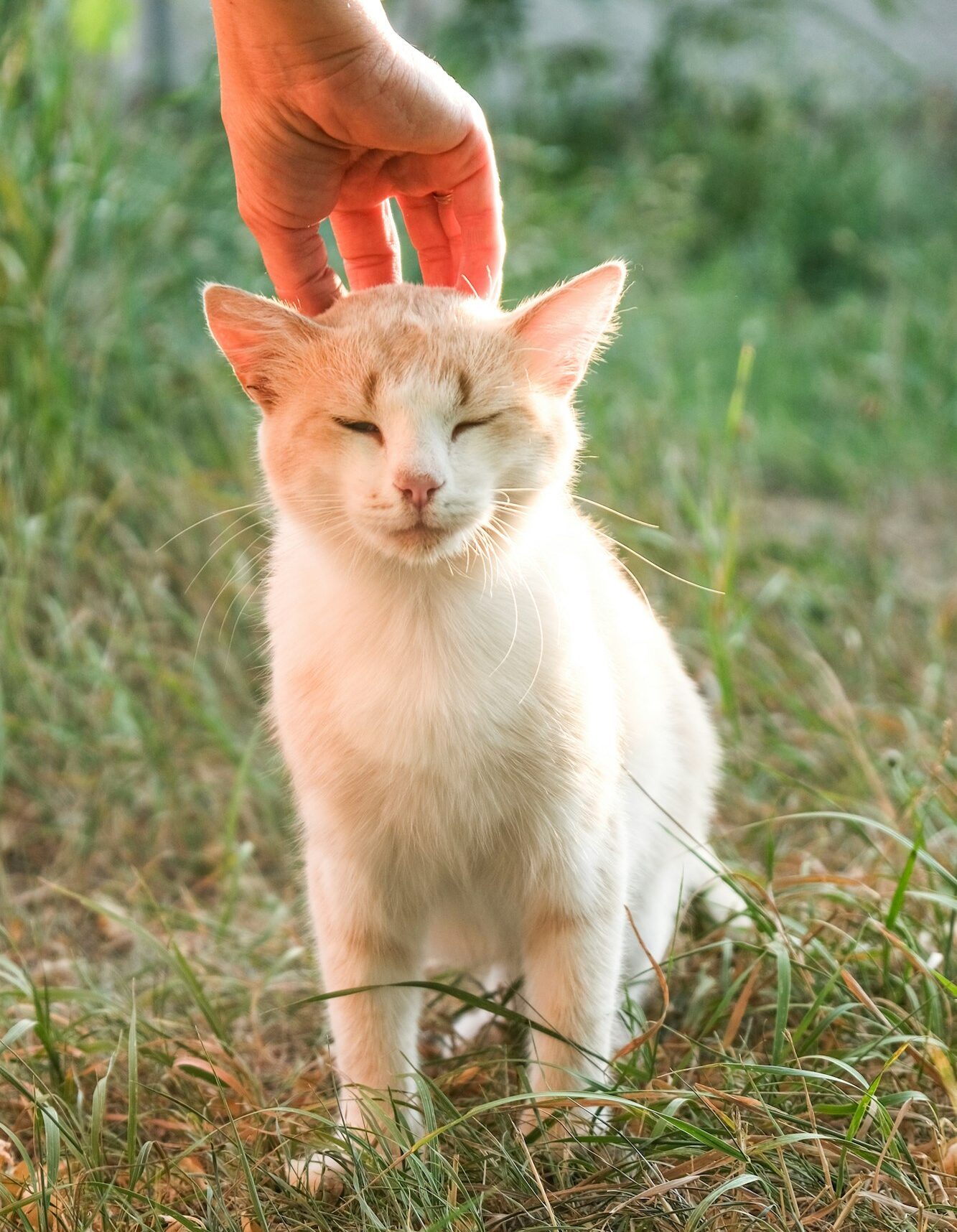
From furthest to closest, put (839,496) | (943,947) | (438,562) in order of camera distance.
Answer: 1. (839,496)
2. (943,947)
3. (438,562)

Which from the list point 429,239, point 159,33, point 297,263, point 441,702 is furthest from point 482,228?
point 159,33

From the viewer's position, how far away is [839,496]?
11.6ft

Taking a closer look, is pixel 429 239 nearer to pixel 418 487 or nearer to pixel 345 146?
pixel 345 146

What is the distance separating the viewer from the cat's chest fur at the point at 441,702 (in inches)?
53.9

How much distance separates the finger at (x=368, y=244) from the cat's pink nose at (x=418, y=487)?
59 centimetres

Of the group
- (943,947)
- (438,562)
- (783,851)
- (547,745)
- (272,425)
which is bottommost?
(783,851)

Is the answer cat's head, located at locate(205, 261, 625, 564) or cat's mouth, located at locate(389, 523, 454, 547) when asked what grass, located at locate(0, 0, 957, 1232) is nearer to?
cat's head, located at locate(205, 261, 625, 564)

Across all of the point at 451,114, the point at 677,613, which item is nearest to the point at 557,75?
the point at 677,613

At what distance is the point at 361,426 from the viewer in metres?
1.35

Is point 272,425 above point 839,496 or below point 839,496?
above

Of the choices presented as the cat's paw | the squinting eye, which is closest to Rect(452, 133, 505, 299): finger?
the squinting eye

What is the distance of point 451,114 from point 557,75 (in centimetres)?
404

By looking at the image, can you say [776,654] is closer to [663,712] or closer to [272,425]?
[663,712]

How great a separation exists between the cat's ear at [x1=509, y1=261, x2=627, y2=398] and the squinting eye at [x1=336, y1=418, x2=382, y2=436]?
0.68 feet
